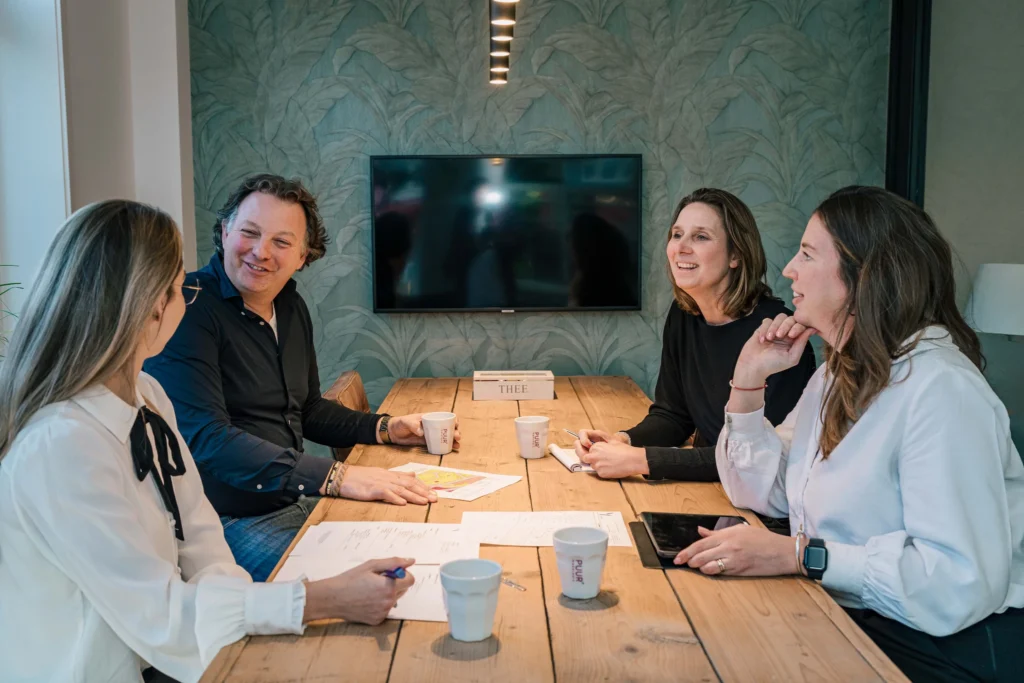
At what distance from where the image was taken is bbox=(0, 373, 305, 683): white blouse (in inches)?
46.4

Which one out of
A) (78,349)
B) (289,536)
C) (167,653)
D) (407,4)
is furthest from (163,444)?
→ (407,4)

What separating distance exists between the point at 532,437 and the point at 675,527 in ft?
2.01

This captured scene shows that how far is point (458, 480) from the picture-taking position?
1.95 m

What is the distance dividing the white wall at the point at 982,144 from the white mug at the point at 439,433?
7.93 feet

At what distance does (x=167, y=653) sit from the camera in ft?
3.94

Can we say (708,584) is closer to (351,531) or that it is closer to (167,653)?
(351,531)

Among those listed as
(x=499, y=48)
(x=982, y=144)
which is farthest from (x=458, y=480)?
(x=982, y=144)

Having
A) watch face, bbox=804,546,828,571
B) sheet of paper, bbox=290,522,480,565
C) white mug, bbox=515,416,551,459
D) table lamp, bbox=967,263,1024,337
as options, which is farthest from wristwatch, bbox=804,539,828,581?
table lamp, bbox=967,263,1024,337

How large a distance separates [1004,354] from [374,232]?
2.79m

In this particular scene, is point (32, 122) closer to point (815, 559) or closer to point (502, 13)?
point (502, 13)

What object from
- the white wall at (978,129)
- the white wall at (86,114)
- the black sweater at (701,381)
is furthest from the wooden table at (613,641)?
the white wall at (978,129)

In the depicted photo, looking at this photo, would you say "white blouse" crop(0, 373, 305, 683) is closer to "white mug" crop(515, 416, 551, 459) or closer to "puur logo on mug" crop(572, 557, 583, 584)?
"puur logo on mug" crop(572, 557, 583, 584)

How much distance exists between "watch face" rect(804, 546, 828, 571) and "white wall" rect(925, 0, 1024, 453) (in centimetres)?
248

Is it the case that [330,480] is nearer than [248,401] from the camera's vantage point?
Yes
